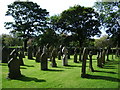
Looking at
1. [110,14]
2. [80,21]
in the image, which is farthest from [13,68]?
[80,21]

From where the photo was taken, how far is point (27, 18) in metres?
45.3

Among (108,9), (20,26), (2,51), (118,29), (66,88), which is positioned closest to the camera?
(66,88)

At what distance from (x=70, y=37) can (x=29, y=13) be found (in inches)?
527

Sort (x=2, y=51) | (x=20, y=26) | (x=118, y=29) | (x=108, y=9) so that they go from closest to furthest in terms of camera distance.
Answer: (x=2, y=51) → (x=108, y=9) → (x=118, y=29) → (x=20, y=26)

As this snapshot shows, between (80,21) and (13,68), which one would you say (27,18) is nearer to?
(80,21)

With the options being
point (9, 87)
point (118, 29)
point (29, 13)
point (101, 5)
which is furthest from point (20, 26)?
point (9, 87)

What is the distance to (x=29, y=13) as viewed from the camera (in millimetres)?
45406

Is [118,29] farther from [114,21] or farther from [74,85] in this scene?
[74,85]

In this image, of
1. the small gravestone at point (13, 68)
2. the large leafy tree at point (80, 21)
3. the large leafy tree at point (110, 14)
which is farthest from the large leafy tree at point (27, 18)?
the small gravestone at point (13, 68)

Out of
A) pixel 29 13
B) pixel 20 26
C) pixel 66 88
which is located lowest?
pixel 66 88

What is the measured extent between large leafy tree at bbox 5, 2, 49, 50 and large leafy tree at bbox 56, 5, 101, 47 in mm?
5475

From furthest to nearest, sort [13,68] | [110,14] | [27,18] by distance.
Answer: [27,18], [110,14], [13,68]

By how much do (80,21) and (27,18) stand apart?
14.9 meters

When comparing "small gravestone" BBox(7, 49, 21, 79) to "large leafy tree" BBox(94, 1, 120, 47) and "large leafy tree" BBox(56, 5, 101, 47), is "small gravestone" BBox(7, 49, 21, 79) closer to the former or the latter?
"large leafy tree" BBox(94, 1, 120, 47)
